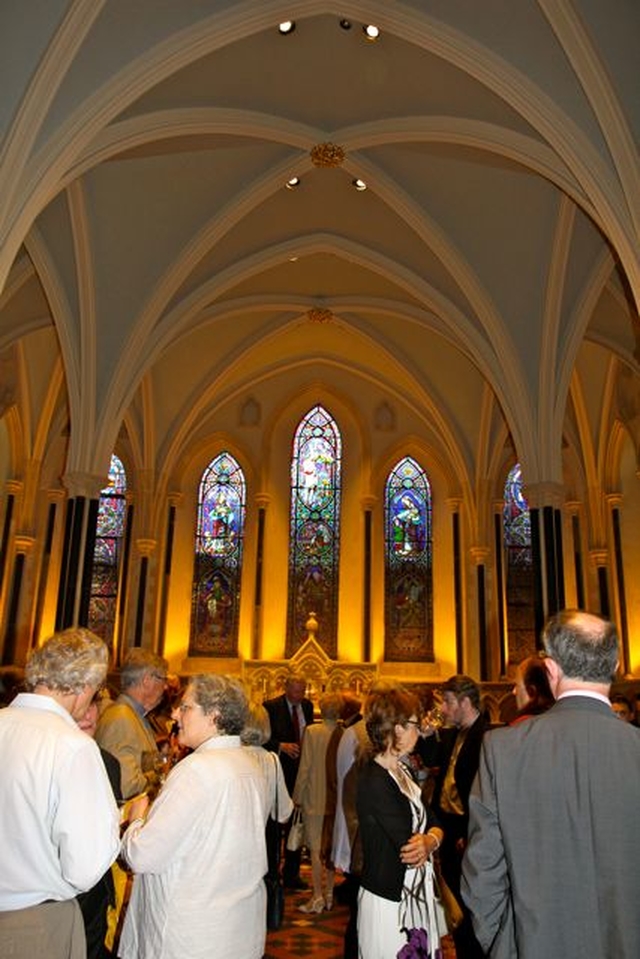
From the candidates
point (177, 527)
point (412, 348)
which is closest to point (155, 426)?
point (177, 527)

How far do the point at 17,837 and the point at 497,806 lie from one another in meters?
1.42

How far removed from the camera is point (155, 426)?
16531 mm

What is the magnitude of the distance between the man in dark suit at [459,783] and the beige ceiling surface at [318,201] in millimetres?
4632

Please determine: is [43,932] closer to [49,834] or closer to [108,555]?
[49,834]

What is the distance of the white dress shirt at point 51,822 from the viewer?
2459mm

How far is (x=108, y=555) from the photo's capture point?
679 inches

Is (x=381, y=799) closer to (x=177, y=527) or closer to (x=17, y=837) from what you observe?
(x=17, y=837)

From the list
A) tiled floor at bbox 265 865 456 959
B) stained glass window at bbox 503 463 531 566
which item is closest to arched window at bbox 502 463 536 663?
stained glass window at bbox 503 463 531 566

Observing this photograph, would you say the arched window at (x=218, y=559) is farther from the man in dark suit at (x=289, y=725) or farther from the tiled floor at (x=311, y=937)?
the tiled floor at (x=311, y=937)

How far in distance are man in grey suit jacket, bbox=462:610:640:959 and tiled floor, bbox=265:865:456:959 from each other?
3.54 metres

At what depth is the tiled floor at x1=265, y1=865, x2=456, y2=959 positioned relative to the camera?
5.60 meters

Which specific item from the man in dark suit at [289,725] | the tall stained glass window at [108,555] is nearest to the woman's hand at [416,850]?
the man in dark suit at [289,725]

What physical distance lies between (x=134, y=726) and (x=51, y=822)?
1.74 m

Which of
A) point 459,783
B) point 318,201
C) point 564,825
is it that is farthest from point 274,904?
point 318,201
